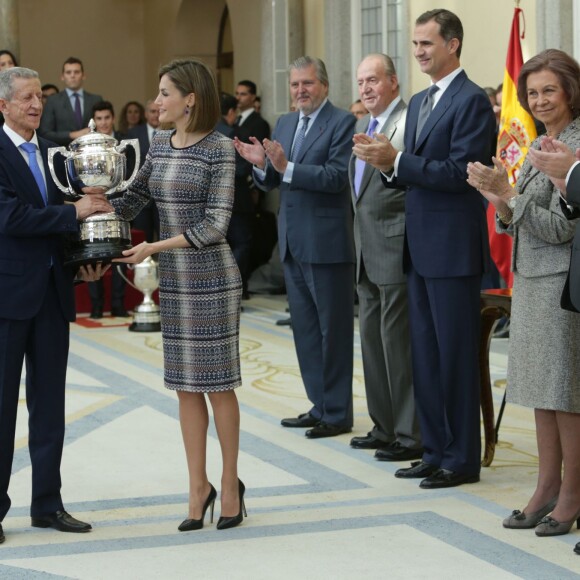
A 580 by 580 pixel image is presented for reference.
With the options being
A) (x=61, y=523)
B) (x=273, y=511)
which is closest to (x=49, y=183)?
(x=61, y=523)

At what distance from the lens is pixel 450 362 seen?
522cm

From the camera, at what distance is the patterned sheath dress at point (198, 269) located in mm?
4473

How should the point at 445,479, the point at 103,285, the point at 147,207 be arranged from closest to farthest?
the point at 445,479
the point at 103,285
the point at 147,207

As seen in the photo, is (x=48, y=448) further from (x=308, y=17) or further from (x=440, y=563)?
(x=308, y=17)

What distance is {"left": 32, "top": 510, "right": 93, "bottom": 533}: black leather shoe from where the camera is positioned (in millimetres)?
4547

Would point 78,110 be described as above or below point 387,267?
above

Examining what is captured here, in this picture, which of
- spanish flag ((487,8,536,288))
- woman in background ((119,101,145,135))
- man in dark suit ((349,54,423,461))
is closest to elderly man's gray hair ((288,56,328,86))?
man in dark suit ((349,54,423,461))

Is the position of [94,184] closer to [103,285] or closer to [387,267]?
[387,267]

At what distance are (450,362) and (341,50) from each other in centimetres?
775

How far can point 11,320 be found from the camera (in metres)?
4.41

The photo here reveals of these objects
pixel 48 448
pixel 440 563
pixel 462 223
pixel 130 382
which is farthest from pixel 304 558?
pixel 130 382

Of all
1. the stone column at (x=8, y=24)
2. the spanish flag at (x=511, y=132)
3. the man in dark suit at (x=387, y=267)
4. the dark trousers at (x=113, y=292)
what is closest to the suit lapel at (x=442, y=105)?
the man in dark suit at (x=387, y=267)

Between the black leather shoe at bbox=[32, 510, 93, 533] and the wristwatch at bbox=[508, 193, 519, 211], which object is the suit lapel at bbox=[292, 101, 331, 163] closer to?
the wristwatch at bbox=[508, 193, 519, 211]

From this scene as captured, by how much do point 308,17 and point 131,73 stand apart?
7237 mm
